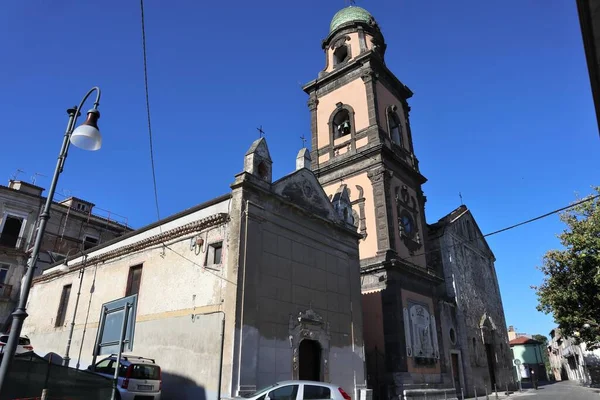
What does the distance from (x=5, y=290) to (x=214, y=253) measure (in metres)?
20.2

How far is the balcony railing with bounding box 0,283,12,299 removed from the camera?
84.2 feet

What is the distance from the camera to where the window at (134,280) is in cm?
1661

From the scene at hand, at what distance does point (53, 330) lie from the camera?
66.1 feet

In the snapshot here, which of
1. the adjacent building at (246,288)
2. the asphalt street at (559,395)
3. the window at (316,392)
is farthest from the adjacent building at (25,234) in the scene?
the asphalt street at (559,395)

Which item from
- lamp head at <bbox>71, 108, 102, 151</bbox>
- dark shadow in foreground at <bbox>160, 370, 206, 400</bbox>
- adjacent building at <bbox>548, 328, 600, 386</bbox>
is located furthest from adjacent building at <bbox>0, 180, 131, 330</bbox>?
adjacent building at <bbox>548, 328, 600, 386</bbox>

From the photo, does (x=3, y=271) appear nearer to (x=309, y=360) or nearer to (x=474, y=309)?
(x=309, y=360)

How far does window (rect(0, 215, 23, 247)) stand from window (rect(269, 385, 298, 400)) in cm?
2514

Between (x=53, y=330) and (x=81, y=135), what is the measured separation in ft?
58.1

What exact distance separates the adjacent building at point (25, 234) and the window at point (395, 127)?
76.9 feet

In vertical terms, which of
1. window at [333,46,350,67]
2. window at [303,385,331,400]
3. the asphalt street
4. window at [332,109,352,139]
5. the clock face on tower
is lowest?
the asphalt street

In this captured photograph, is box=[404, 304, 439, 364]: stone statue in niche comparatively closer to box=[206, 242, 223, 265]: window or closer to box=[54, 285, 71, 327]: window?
box=[206, 242, 223, 265]: window

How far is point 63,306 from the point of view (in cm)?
2078

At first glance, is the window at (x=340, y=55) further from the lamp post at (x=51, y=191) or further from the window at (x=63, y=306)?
the lamp post at (x=51, y=191)

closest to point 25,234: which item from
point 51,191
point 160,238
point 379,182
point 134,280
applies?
point 134,280
